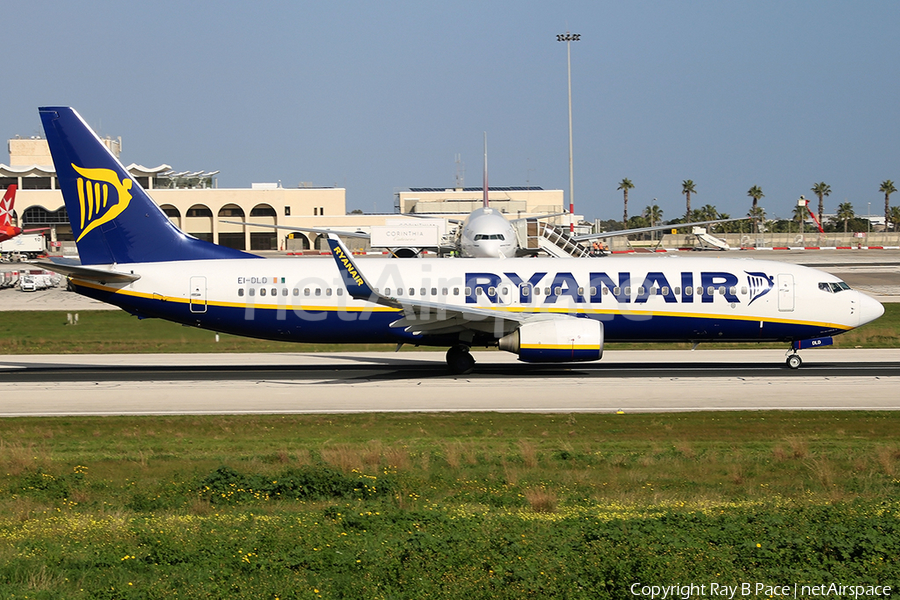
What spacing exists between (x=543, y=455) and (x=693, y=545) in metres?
7.80

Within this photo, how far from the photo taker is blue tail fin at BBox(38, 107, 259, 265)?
32.2m

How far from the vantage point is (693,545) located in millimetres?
11773

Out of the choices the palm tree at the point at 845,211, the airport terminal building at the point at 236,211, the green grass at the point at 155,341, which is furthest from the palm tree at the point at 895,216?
the green grass at the point at 155,341

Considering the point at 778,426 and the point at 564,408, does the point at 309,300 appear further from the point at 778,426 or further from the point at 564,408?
the point at 778,426

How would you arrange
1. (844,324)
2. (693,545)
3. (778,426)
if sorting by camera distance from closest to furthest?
(693,545)
(778,426)
(844,324)

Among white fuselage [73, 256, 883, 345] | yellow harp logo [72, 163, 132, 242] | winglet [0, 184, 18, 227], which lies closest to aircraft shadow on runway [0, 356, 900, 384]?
white fuselage [73, 256, 883, 345]

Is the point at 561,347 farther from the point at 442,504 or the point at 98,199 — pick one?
the point at 98,199

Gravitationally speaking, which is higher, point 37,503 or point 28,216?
point 28,216

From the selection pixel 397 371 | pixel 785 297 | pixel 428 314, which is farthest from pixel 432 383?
pixel 785 297

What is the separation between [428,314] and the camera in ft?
103

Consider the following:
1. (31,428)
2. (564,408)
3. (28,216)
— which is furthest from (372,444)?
(28,216)

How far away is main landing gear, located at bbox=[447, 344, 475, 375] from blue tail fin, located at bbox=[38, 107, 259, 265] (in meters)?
10.9

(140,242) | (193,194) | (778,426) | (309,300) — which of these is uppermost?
(193,194)

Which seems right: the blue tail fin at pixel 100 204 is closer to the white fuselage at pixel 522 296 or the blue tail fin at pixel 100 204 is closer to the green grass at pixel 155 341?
the white fuselage at pixel 522 296
